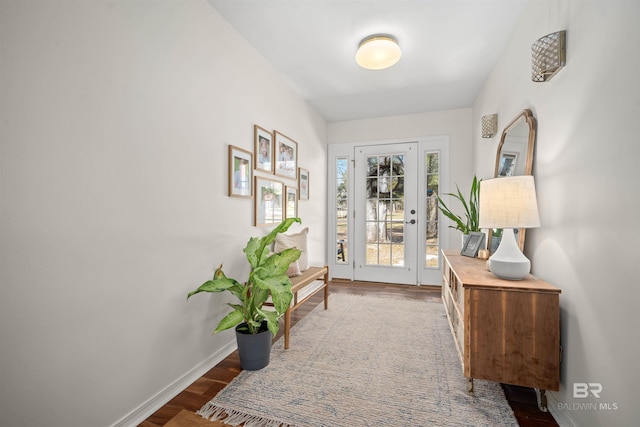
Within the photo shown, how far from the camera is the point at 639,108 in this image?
102 cm

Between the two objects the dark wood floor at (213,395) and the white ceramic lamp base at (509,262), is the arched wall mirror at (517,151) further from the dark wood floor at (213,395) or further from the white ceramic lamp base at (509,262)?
the dark wood floor at (213,395)

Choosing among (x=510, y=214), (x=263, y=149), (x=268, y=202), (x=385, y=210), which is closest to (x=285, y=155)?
(x=263, y=149)

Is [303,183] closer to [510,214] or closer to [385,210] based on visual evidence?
[385,210]

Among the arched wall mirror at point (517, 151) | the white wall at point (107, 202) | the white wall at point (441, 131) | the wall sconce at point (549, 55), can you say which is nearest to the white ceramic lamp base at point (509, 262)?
the arched wall mirror at point (517, 151)

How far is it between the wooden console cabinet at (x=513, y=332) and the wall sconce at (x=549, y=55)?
3.77 ft

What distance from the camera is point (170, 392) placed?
1.69m

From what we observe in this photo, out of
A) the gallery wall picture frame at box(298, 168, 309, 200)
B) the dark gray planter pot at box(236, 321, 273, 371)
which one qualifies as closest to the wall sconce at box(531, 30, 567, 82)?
the dark gray planter pot at box(236, 321, 273, 371)

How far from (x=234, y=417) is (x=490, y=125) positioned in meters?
3.12

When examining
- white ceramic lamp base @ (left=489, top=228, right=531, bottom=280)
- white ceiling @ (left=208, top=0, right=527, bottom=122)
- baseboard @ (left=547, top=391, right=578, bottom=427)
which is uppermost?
white ceiling @ (left=208, top=0, right=527, bottom=122)

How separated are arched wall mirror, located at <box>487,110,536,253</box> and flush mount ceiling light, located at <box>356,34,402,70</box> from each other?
110cm

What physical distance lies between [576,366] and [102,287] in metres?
2.24

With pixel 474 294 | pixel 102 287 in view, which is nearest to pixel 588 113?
pixel 474 294

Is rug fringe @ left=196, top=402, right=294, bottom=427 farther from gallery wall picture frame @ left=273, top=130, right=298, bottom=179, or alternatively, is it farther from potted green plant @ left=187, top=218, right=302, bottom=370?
gallery wall picture frame @ left=273, top=130, right=298, bottom=179

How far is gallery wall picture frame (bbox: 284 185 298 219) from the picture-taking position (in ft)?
10.6
